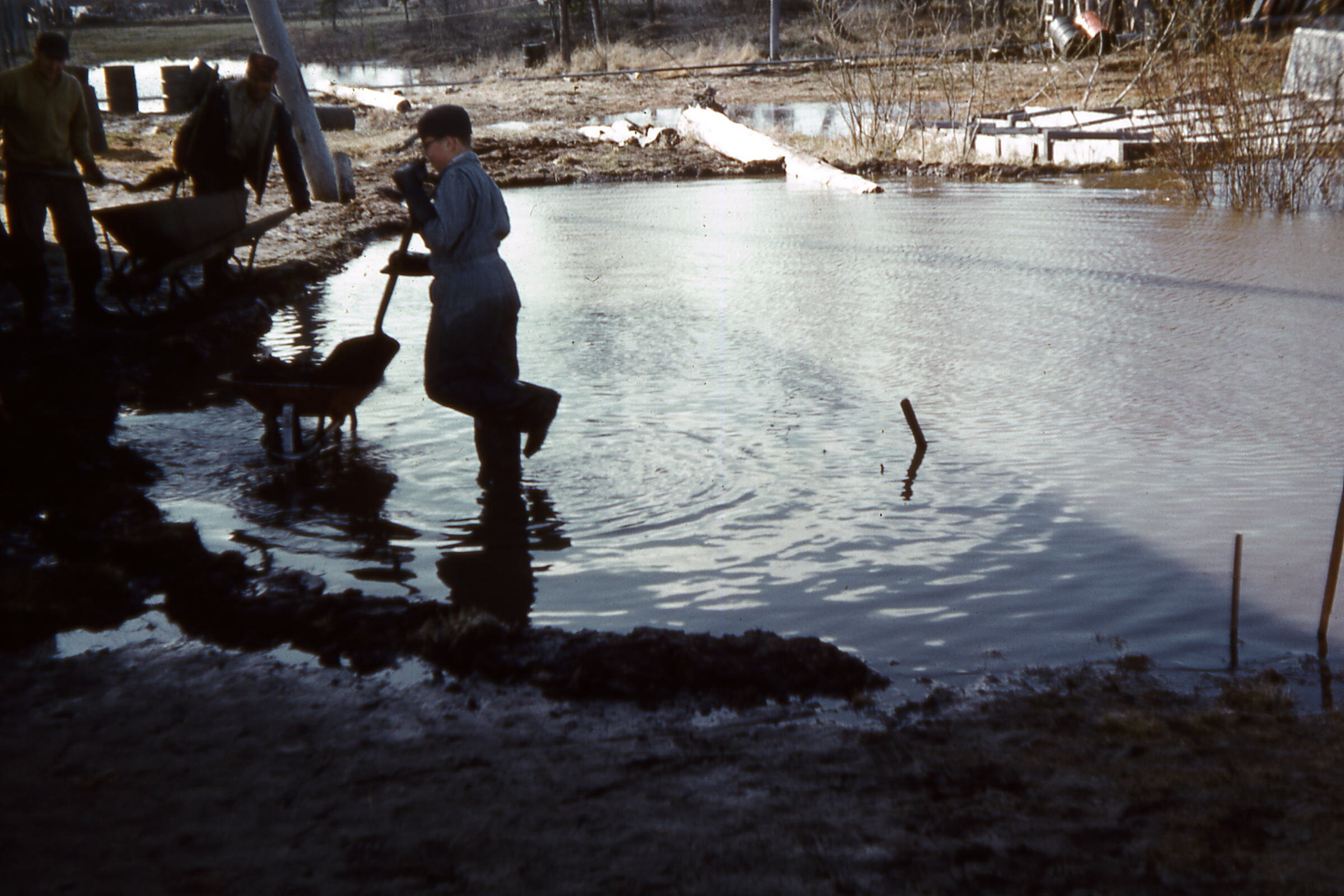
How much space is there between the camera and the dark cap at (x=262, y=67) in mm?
8203

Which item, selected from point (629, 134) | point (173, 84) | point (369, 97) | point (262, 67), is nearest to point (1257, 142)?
point (262, 67)

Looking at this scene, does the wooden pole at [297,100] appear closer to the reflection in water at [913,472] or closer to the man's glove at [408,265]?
the man's glove at [408,265]

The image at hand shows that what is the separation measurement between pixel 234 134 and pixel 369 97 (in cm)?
2357

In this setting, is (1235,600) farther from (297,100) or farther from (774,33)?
(774,33)

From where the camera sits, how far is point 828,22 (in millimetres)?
16656

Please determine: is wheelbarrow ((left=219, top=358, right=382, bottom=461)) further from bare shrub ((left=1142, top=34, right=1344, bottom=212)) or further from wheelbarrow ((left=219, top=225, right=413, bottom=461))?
bare shrub ((left=1142, top=34, right=1344, bottom=212))

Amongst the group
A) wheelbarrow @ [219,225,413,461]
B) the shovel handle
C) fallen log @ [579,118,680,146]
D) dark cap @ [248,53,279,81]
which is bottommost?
wheelbarrow @ [219,225,413,461]

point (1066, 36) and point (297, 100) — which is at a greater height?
point (1066, 36)

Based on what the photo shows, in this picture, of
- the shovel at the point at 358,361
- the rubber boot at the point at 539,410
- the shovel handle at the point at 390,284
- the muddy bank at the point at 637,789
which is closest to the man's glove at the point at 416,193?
the shovel handle at the point at 390,284

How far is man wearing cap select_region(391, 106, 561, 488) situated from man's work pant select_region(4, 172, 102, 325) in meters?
3.80

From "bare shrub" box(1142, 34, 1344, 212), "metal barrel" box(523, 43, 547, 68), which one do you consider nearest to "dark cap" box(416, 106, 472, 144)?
"bare shrub" box(1142, 34, 1344, 212)

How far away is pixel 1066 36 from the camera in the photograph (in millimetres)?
30234

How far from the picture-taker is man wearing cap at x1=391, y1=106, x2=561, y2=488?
468 centimetres

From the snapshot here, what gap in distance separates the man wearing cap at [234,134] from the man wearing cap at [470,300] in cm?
415
